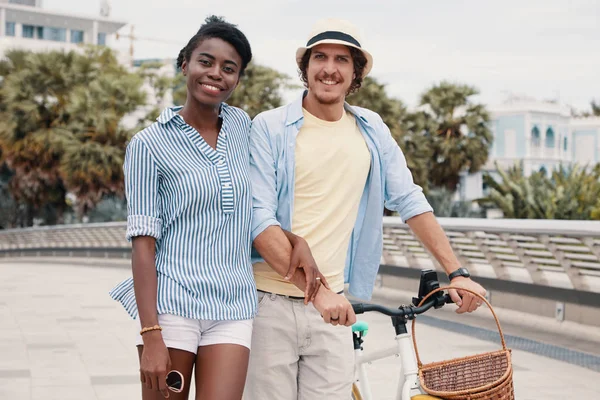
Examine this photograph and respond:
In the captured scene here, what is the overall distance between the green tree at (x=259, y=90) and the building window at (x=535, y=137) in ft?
82.7

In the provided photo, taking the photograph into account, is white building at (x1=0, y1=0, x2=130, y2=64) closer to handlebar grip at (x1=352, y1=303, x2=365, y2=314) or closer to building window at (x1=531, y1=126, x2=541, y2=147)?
building window at (x1=531, y1=126, x2=541, y2=147)

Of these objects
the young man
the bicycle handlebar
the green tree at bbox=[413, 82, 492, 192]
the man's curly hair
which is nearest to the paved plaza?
the young man

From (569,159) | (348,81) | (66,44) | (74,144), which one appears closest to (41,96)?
(74,144)

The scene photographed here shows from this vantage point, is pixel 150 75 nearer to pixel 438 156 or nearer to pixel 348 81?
pixel 438 156

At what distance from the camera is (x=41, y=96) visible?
3812 centimetres

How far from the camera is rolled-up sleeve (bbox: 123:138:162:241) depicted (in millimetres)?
2994

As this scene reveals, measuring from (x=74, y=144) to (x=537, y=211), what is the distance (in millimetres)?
18896

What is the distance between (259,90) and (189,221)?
41.8 meters

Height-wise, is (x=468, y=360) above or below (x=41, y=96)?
below

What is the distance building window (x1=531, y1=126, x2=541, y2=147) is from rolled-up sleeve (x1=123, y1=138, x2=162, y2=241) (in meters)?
63.9

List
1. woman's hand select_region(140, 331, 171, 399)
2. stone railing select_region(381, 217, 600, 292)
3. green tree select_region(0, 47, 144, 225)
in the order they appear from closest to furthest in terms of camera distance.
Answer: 1. woman's hand select_region(140, 331, 171, 399)
2. stone railing select_region(381, 217, 600, 292)
3. green tree select_region(0, 47, 144, 225)

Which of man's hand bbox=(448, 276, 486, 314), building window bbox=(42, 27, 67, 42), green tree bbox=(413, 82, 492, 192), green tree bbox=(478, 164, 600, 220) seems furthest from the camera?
building window bbox=(42, 27, 67, 42)

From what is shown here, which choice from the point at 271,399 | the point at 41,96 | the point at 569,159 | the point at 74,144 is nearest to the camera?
the point at 271,399

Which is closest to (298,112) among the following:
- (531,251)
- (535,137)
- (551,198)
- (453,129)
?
(531,251)
